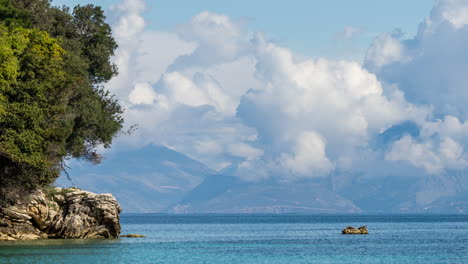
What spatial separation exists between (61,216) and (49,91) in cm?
2286

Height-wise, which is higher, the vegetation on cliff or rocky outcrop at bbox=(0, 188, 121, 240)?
the vegetation on cliff

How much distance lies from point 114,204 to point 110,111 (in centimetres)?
1309

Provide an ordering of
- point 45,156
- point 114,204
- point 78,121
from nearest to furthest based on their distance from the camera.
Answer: point 45,156 → point 78,121 → point 114,204

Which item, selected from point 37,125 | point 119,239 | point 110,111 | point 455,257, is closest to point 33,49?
point 37,125

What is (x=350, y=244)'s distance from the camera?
11269 centimetres

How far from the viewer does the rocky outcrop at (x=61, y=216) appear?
3816 inches

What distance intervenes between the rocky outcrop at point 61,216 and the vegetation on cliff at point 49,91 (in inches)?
238

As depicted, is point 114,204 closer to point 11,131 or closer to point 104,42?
point 104,42

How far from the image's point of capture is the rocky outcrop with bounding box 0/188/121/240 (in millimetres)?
96938

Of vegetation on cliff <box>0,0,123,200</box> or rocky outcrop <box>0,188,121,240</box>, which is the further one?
rocky outcrop <box>0,188,121,240</box>

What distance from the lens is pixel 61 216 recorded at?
4050 inches

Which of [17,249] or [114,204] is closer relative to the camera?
[17,249]

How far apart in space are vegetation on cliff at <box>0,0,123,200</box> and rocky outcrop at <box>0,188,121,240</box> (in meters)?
6.05

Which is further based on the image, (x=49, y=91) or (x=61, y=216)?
(x=61, y=216)
